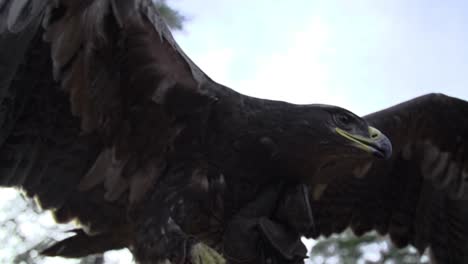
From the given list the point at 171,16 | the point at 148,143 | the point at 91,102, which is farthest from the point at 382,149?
the point at 171,16

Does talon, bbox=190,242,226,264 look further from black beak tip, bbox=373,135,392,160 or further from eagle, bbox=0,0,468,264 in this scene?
black beak tip, bbox=373,135,392,160

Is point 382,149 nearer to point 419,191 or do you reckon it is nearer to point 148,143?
point 148,143

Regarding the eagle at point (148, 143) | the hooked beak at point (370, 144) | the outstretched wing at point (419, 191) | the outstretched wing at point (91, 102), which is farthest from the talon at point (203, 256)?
the outstretched wing at point (419, 191)

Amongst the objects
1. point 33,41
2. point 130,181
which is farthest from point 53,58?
point 130,181

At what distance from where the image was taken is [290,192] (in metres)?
3.79

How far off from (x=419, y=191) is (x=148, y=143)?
2.52 meters

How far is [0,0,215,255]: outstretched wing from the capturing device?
341cm

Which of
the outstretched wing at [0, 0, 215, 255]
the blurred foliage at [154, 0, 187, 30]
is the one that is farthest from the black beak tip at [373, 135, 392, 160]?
the blurred foliage at [154, 0, 187, 30]

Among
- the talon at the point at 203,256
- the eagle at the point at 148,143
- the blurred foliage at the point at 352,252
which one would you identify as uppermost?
the eagle at the point at 148,143

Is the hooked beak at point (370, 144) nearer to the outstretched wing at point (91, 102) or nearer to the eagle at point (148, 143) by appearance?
the eagle at point (148, 143)

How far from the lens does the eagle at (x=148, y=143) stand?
136 inches

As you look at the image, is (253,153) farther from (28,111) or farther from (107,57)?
(28,111)

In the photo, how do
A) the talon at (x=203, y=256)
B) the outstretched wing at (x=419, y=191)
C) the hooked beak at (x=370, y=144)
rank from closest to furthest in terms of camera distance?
the talon at (x=203, y=256)
the hooked beak at (x=370, y=144)
the outstretched wing at (x=419, y=191)

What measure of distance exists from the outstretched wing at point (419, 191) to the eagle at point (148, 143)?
1157 millimetres
